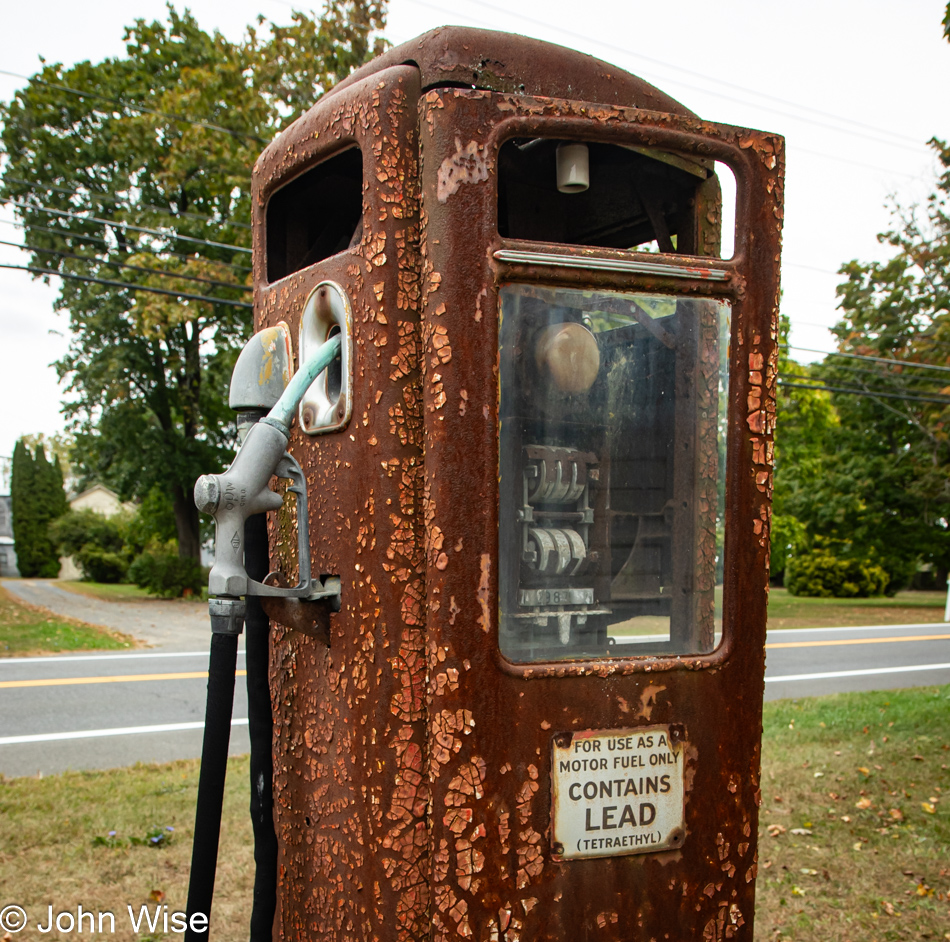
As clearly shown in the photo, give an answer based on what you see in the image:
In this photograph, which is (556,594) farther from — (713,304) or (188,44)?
(188,44)

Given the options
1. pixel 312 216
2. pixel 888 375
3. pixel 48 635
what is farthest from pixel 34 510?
pixel 312 216

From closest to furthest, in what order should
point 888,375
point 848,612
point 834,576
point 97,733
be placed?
Answer: point 97,733
point 848,612
point 888,375
point 834,576

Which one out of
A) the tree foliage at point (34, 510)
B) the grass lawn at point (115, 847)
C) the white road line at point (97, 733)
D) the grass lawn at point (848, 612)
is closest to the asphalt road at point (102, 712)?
the white road line at point (97, 733)

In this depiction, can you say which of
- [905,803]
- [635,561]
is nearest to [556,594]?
[635,561]

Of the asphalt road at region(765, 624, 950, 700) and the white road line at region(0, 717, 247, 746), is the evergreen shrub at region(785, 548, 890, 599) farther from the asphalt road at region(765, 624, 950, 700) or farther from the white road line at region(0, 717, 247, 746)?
the white road line at region(0, 717, 247, 746)

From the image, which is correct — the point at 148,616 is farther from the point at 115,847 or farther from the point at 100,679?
the point at 115,847

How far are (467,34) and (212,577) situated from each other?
1143 mm

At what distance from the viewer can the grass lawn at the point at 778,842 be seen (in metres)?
3.68

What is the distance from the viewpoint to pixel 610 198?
7.74ft

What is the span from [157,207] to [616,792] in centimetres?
1885

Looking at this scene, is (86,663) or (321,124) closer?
(321,124)

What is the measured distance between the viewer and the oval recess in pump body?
5.47 ft

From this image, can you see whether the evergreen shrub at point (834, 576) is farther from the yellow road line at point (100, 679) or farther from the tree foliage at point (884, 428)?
the yellow road line at point (100, 679)

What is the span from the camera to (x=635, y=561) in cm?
189
